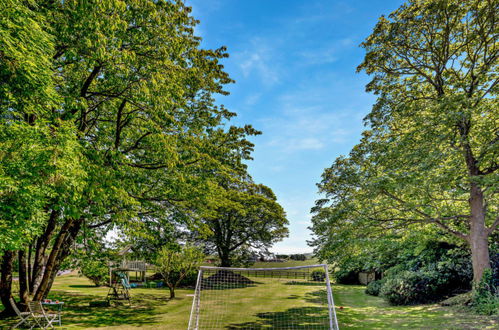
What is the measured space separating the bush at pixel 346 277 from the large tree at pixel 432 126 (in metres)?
13.4

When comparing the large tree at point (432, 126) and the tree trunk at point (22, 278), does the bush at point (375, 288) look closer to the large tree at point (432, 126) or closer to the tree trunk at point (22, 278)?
the large tree at point (432, 126)

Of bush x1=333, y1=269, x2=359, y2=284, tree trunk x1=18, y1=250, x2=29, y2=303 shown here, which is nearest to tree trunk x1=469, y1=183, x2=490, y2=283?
bush x1=333, y1=269, x2=359, y2=284

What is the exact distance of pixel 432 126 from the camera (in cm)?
1046

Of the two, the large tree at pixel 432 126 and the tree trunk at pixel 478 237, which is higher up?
the large tree at pixel 432 126

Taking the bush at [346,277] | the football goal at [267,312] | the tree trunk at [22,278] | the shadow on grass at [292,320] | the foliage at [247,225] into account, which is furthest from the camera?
the foliage at [247,225]

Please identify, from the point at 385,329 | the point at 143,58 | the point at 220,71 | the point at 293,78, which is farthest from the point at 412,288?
the point at 143,58

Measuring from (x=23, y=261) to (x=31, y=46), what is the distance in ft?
27.3

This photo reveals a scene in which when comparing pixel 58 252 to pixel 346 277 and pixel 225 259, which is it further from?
pixel 346 277

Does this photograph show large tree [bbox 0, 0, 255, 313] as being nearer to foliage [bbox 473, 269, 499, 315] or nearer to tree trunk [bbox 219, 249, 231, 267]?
foliage [bbox 473, 269, 499, 315]

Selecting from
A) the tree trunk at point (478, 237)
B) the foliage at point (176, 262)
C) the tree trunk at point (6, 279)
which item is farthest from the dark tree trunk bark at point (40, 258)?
the tree trunk at point (478, 237)

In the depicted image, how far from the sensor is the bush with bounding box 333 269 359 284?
80.8 ft

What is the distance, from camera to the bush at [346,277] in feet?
80.8

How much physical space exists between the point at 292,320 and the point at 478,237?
7.52 m

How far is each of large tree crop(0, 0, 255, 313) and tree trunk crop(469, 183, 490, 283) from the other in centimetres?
950
